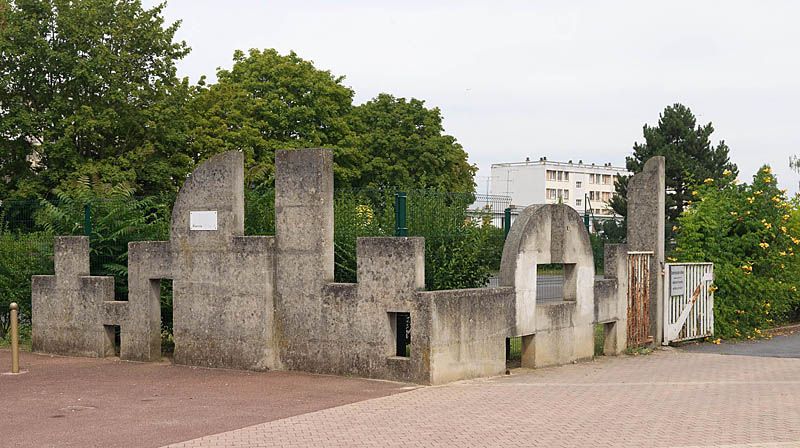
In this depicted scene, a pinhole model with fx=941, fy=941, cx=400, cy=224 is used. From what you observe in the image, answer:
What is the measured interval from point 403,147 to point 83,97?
833 inches

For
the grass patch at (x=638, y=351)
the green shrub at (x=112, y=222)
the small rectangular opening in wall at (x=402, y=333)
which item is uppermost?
the green shrub at (x=112, y=222)

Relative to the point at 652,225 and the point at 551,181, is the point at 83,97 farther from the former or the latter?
the point at 551,181

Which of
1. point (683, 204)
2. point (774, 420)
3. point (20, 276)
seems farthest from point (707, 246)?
point (683, 204)

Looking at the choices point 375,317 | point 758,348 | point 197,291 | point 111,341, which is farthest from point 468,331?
point 758,348

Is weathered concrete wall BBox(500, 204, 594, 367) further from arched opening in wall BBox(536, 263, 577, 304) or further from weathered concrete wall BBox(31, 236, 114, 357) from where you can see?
weathered concrete wall BBox(31, 236, 114, 357)

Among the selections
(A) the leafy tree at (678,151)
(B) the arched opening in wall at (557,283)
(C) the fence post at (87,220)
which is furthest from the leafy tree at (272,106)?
(B) the arched opening in wall at (557,283)

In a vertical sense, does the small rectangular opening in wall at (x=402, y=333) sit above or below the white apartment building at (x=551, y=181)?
below

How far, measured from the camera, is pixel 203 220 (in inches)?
540

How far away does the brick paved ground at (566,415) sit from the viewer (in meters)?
8.62

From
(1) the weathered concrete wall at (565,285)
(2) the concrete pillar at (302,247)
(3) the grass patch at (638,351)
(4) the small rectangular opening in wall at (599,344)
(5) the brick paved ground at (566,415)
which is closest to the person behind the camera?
(5) the brick paved ground at (566,415)

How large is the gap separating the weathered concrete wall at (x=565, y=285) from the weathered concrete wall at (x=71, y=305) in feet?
21.6

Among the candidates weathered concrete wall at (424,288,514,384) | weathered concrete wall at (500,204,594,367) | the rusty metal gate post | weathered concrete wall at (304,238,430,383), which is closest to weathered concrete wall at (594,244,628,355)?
the rusty metal gate post

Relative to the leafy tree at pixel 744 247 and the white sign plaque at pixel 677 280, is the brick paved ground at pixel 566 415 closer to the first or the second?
the white sign plaque at pixel 677 280

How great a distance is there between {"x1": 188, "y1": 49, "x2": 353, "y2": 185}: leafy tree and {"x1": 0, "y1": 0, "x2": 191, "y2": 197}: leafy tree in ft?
18.4
